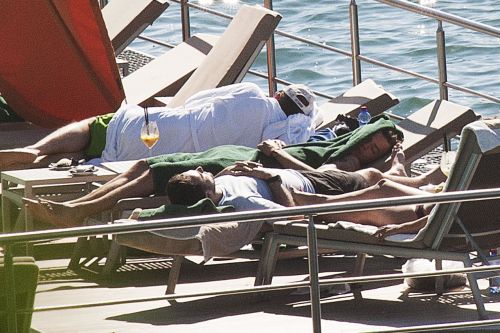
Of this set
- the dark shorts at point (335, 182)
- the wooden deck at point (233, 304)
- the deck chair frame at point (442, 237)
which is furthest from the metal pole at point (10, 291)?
the dark shorts at point (335, 182)

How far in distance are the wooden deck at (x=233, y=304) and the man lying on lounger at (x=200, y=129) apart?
1.23 m

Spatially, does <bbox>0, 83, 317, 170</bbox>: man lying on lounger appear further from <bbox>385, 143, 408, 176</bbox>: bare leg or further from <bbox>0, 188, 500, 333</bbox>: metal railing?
<bbox>0, 188, 500, 333</bbox>: metal railing

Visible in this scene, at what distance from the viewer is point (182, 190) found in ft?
19.0

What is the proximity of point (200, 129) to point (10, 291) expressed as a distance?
3.65 meters

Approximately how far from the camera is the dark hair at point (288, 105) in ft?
24.3

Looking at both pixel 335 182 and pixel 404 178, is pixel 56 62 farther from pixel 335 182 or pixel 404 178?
pixel 404 178

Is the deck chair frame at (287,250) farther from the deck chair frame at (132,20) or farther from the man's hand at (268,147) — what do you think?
the deck chair frame at (132,20)

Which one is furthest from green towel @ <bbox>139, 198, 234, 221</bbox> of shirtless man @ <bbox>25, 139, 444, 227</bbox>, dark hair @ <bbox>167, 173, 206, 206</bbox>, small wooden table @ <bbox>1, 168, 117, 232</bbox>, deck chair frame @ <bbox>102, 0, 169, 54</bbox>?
deck chair frame @ <bbox>102, 0, 169, 54</bbox>

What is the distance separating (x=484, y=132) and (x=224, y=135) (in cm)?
239

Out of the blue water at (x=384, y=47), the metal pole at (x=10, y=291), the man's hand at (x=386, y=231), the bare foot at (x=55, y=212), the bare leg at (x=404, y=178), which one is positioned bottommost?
the blue water at (x=384, y=47)

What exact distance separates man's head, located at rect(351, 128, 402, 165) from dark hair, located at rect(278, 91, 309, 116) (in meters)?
0.71

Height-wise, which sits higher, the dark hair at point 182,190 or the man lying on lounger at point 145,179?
the dark hair at point 182,190

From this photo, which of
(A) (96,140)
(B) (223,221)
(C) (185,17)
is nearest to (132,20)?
(C) (185,17)

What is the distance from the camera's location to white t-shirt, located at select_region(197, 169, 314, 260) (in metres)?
5.47
